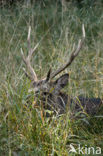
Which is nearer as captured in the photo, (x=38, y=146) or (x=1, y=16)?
(x=38, y=146)

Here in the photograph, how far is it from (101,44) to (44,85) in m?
2.32

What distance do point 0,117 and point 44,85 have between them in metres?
1.24

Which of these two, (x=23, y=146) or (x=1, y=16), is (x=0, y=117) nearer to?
(x=23, y=146)

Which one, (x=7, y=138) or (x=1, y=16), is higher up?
(x=1, y=16)

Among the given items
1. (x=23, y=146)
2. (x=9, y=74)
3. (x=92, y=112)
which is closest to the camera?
(x=23, y=146)

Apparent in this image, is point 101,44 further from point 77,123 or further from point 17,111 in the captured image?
point 17,111

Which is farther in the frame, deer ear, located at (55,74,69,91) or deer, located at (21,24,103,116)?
deer ear, located at (55,74,69,91)

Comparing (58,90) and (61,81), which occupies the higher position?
(61,81)

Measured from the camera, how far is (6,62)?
3.83m

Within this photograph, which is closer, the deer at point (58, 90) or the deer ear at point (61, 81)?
the deer at point (58, 90)

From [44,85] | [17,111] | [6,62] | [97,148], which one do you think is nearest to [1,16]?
[6,62]

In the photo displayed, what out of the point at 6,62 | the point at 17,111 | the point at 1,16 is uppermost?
the point at 1,16

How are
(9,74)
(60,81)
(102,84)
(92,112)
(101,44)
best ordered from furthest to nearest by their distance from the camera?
(101,44) < (102,84) < (60,81) < (92,112) < (9,74)

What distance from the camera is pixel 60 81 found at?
4469 mm
